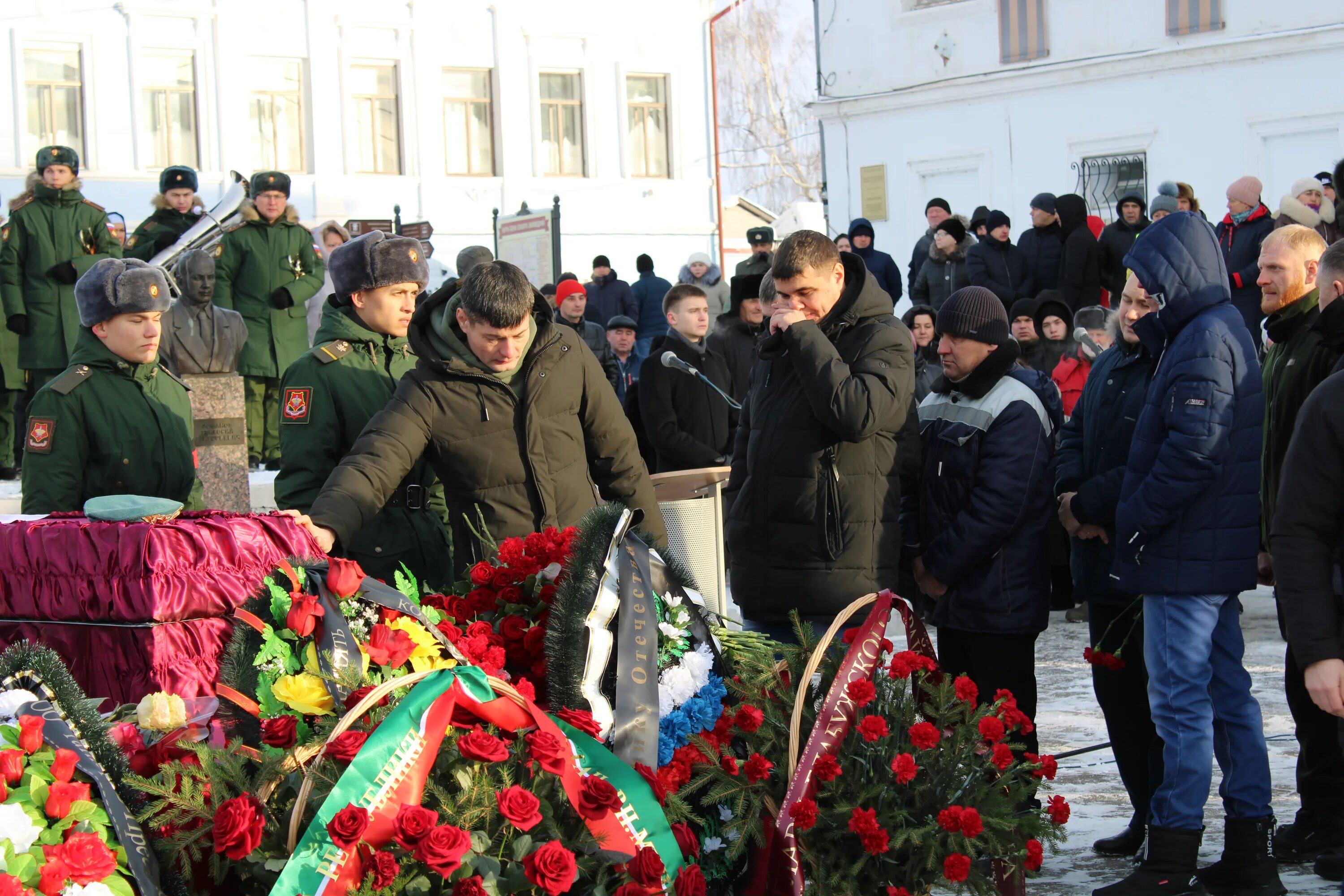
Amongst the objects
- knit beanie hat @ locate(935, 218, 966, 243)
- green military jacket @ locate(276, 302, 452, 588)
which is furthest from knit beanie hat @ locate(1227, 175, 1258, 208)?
green military jacket @ locate(276, 302, 452, 588)

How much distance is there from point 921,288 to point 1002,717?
10.8 meters

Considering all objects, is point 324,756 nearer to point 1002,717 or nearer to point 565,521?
point 1002,717

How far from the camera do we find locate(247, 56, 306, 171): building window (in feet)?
76.5

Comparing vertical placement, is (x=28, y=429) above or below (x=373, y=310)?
below

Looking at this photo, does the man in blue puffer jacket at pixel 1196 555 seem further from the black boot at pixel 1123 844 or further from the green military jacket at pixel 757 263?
the green military jacket at pixel 757 263

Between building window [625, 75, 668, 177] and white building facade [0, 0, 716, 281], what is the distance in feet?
0.10

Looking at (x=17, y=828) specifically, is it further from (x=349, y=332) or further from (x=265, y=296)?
(x=265, y=296)

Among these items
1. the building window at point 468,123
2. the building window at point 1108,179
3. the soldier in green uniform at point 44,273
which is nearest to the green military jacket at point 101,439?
the soldier in green uniform at point 44,273

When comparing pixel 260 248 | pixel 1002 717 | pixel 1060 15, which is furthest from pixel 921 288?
pixel 1002 717

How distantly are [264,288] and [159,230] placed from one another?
4.98 feet

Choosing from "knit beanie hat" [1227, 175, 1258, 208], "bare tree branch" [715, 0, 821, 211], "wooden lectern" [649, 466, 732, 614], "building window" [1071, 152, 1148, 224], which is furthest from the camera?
"bare tree branch" [715, 0, 821, 211]

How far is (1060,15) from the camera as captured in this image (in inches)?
835

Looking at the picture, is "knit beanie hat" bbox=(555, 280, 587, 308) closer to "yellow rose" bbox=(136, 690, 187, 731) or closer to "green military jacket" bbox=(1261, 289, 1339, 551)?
"green military jacket" bbox=(1261, 289, 1339, 551)

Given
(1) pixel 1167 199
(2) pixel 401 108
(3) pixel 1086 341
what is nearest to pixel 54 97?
(2) pixel 401 108
